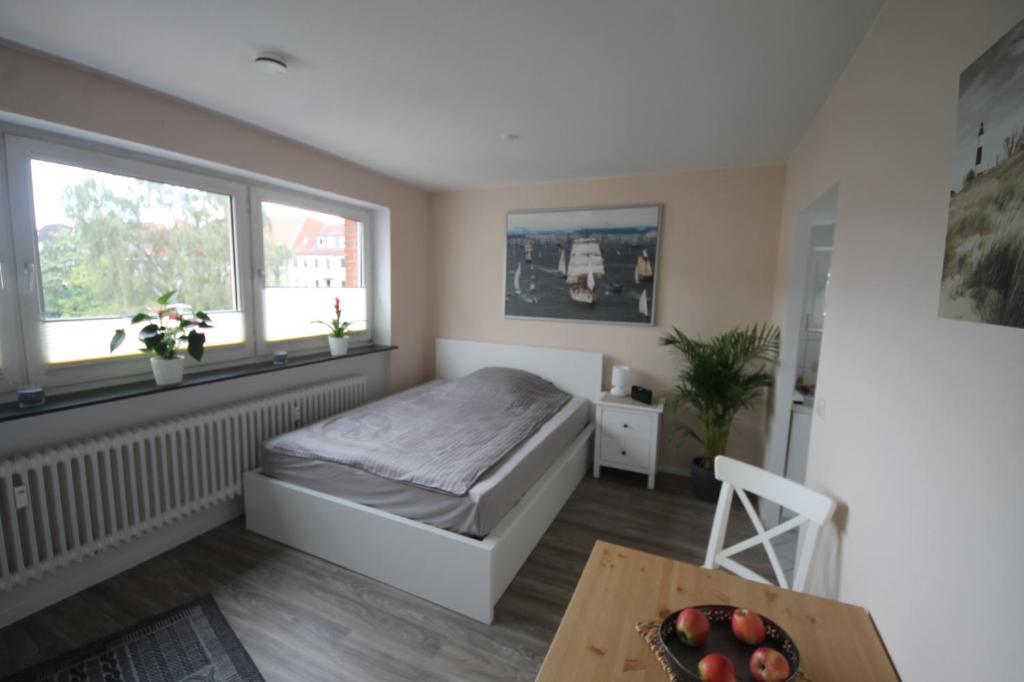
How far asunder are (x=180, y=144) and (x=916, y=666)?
11.1 feet

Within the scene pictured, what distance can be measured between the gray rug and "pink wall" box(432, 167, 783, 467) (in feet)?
9.48

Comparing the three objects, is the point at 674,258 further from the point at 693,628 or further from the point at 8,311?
the point at 8,311

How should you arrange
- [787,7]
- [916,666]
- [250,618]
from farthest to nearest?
[250,618] → [787,7] → [916,666]

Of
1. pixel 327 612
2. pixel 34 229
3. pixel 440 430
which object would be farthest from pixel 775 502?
pixel 34 229

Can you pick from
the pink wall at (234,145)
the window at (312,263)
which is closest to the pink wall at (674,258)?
the pink wall at (234,145)

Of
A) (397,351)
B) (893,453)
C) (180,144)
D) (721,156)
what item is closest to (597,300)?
(721,156)

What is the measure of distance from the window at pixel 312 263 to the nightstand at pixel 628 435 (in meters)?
2.28

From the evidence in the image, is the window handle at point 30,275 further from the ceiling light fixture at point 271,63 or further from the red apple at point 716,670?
the red apple at point 716,670

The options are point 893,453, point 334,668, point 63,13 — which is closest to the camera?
point 893,453

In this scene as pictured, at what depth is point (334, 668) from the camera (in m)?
1.70

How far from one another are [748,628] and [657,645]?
0.65 ft

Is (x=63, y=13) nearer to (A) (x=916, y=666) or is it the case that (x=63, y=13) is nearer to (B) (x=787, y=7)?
(B) (x=787, y=7)

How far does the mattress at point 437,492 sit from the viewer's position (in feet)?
6.51

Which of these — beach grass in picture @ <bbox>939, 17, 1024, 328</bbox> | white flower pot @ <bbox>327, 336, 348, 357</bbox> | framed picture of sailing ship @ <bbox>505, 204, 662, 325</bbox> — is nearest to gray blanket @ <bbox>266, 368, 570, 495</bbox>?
white flower pot @ <bbox>327, 336, 348, 357</bbox>
